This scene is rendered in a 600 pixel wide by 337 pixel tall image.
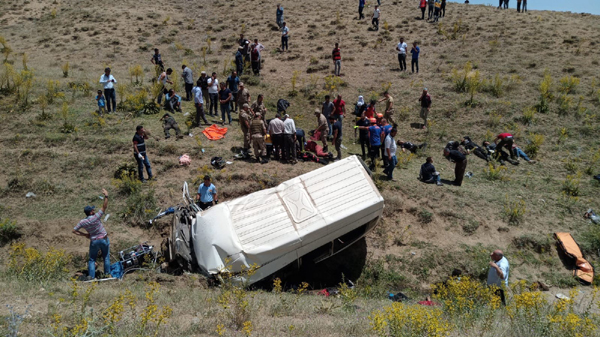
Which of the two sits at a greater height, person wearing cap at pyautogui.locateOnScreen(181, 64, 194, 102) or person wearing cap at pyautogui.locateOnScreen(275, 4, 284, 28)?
→ person wearing cap at pyautogui.locateOnScreen(275, 4, 284, 28)

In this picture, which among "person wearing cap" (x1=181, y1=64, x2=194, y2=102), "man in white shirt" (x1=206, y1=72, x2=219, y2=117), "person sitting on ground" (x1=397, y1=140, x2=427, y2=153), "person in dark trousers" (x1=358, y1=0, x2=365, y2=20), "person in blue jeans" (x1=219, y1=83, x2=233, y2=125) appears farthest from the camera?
"person in dark trousers" (x1=358, y1=0, x2=365, y2=20)

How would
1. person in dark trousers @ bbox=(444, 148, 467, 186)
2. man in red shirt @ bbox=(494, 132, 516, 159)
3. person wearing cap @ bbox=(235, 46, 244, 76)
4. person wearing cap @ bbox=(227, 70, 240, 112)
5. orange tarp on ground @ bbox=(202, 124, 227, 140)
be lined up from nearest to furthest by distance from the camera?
person in dark trousers @ bbox=(444, 148, 467, 186) < orange tarp on ground @ bbox=(202, 124, 227, 140) < man in red shirt @ bbox=(494, 132, 516, 159) < person wearing cap @ bbox=(227, 70, 240, 112) < person wearing cap @ bbox=(235, 46, 244, 76)

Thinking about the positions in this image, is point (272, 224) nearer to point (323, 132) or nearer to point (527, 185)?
point (323, 132)

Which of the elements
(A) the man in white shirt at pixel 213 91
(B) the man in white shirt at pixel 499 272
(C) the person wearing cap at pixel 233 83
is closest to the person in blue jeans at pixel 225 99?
(A) the man in white shirt at pixel 213 91

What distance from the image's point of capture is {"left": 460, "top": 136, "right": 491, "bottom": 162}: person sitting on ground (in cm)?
1538

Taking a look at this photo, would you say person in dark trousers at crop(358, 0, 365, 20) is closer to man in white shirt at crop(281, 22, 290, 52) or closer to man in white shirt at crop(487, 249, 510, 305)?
man in white shirt at crop(281, 22, 290, 52)

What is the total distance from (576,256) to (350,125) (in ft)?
31.4

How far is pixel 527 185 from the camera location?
13.6 meters

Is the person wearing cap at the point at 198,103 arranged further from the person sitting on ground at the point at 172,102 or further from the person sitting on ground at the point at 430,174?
the person sitting on ground at the point at 430,174

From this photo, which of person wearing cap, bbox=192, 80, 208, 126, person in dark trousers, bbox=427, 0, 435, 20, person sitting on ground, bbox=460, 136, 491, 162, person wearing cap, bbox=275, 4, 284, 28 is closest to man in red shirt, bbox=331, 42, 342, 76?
person sitting on ground, bbox=460, 136, 491, 162

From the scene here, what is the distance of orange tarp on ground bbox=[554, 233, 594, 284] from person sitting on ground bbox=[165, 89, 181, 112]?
13810 mm

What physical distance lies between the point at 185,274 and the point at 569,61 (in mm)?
23440

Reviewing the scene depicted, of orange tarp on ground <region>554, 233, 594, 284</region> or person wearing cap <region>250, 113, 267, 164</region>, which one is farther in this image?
person wearing cap <region>250, 113, 267, 164</region>

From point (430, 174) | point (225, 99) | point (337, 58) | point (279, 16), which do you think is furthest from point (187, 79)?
point (279, 16)
